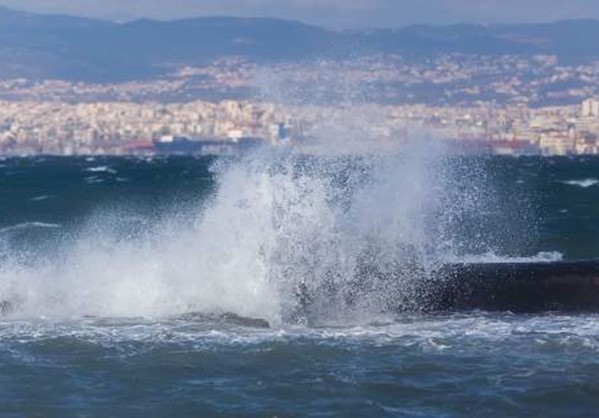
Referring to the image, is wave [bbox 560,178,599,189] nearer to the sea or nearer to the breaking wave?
the sea

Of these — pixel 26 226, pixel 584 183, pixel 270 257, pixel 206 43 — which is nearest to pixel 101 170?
pixel 206 43

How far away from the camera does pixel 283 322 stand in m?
19.5

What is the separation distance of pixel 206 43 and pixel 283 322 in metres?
92.9

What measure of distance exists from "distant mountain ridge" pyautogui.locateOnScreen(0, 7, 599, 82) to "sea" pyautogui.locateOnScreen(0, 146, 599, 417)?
4481 centimetres

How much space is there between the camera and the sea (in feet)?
48.2

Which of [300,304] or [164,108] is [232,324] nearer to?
[300,304]

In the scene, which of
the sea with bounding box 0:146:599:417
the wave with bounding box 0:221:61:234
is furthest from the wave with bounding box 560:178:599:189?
the sea with bounding box 0:146:599:417

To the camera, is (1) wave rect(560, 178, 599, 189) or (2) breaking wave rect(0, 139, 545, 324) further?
(1) wave rect(560, 178, 599, 189)

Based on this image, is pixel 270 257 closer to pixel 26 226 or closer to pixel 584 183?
pixel 26 226

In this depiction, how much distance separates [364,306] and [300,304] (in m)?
1.00

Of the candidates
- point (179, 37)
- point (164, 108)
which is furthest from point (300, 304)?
point (179, 37)

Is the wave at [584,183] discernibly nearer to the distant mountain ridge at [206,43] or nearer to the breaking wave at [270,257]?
the distant mountain ridge at [206,43]

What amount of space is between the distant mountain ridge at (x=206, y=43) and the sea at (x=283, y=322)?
147 feet

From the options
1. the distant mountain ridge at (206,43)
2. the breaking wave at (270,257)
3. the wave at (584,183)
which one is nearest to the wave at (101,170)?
the distant mountain ridge at (206,43)
